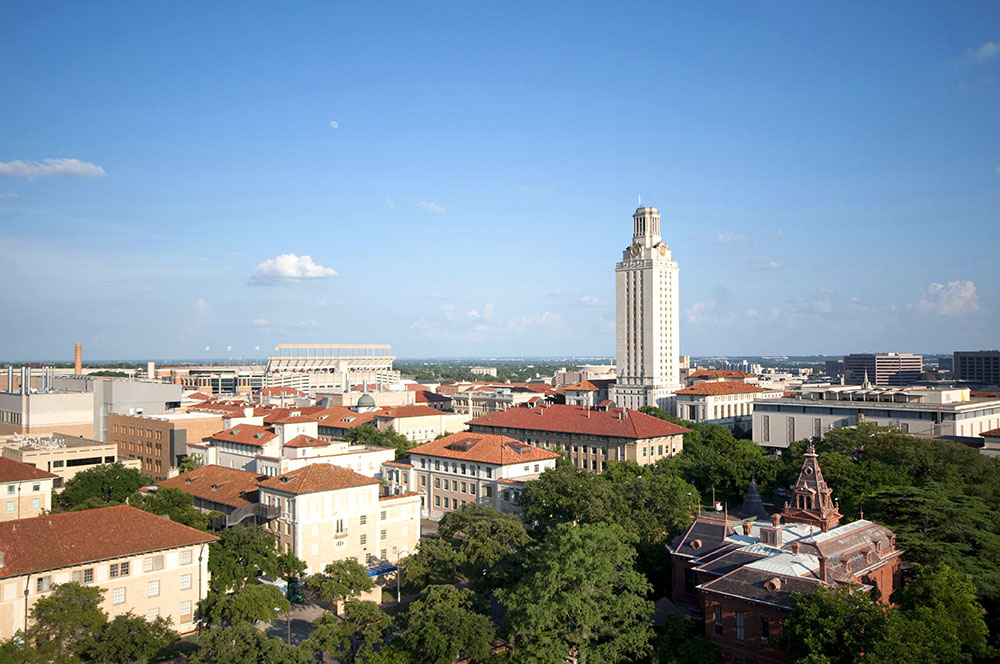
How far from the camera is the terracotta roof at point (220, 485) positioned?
6431 centimetres

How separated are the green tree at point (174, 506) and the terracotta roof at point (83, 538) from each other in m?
7.13

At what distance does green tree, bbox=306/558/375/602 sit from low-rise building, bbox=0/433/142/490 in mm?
42052

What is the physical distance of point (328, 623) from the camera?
39.6m

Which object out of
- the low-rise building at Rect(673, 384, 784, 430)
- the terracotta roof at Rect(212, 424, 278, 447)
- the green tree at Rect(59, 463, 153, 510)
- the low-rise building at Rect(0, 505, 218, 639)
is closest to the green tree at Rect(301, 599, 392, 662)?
the low-rise building at Rect(0, 505, 218, 639)

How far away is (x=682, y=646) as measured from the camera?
38219 mm

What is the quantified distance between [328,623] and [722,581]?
21.1 m

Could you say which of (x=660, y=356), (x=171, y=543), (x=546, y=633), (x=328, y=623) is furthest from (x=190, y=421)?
(x=660, y=356)

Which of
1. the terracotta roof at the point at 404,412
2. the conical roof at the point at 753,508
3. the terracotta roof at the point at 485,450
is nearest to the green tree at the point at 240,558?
the terracotta roof at the point at 485,450

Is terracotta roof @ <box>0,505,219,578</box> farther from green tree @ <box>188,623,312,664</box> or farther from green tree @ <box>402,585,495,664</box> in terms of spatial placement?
green tree @ <box>402,585,495,664</box>

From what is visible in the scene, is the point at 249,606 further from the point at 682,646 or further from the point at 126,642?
the point at 682,646

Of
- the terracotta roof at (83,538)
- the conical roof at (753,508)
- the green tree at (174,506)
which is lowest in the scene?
the conical roof at (753,508)

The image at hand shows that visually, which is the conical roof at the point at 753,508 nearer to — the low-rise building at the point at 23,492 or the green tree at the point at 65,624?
the green tree at the point at 65,624

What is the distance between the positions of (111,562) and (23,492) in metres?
26.9

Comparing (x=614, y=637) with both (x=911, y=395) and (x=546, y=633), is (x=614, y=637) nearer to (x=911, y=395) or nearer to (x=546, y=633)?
(x=546, y=633)
